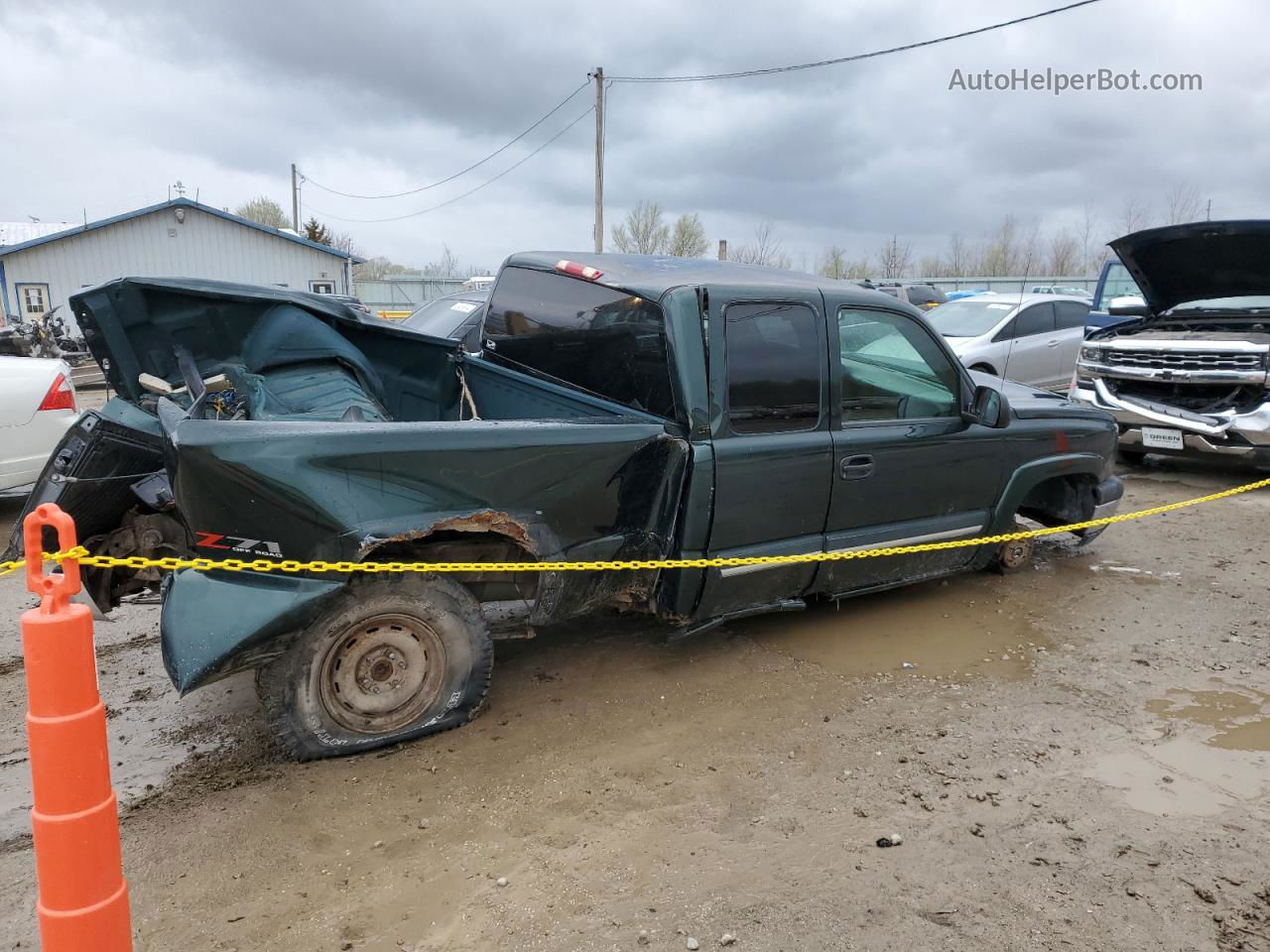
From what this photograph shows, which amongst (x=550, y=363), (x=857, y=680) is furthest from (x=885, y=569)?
(x=550, y=363)

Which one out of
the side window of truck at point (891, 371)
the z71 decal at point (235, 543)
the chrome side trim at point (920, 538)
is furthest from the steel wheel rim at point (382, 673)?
the side window of truck at point (891, 371)

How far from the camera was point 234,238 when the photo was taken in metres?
27.4

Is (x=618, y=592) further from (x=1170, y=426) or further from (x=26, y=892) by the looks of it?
(x=1170, y=426)

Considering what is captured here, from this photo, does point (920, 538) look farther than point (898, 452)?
Yes

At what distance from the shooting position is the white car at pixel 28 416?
6.32m

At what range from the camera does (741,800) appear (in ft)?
10.1

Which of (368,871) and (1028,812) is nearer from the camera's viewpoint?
(368,871)

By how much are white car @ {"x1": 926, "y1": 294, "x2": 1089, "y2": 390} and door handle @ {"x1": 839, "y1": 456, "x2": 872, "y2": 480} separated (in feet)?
24.6

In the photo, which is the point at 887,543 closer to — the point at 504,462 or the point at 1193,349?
the point at 504,462

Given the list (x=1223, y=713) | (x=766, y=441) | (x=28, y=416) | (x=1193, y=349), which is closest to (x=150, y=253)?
(x=28, y=416)

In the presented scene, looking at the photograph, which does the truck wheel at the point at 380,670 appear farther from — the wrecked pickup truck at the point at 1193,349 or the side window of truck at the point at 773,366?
the wrecked pickup truck at the point at 1193,349

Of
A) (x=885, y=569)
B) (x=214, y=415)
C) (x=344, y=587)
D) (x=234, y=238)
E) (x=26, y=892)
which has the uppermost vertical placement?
(x=234, y=238)

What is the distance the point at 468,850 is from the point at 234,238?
2872cm

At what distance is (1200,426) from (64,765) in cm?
876
